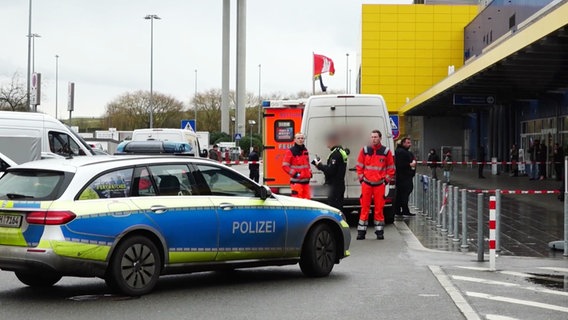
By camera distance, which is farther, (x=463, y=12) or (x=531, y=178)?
(x=463, y=12)

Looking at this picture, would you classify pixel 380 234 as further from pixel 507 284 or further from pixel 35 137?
pixel 35 137

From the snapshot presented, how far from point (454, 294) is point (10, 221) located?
4440mm

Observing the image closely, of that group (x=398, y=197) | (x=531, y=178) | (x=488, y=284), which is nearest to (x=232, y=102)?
(x=531, y=178)

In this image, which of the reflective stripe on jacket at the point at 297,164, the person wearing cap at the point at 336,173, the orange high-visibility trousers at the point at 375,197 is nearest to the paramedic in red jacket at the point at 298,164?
the reflective stripe on jacket at the point at 297,164

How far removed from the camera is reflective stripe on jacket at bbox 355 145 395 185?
552 inches

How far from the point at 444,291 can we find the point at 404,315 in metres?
1.53

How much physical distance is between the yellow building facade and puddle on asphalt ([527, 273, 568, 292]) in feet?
202

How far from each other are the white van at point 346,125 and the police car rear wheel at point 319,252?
6.49 m

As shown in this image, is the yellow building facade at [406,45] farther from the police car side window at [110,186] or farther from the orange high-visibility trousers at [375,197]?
the police car side window at [110,186]

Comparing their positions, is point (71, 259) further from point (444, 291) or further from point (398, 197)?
point (398, 197)

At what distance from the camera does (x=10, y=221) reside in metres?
8.24

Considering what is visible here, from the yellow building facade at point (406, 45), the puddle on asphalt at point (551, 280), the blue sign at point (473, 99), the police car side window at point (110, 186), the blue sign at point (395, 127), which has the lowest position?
the puddle on asphalt at point (551, 280)

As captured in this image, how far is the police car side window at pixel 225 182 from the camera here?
9406mm

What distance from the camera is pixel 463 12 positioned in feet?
238
